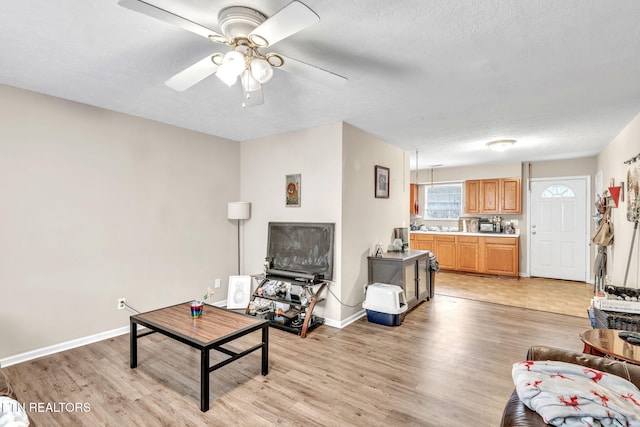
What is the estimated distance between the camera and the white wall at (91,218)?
8.79 ft

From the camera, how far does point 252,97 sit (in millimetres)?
1933

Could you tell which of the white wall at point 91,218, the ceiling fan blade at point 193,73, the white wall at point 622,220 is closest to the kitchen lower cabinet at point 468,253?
the white wall at point 622,220

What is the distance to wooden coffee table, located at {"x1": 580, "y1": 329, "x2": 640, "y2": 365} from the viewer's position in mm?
1740

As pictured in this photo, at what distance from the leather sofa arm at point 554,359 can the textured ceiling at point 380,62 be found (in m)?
1.76

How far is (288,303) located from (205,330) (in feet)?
4.28

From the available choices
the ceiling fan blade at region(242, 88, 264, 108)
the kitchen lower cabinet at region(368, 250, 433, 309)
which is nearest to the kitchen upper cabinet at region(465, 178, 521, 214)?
the kitchen lower cabinet at region(368, 250, 433, 309)

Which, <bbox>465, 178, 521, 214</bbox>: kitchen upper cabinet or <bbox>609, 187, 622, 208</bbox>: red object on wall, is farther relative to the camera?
<bbox>465, 178, 521, 214</bbox>: kitchen upper cabinet

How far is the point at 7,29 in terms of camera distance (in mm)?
A: 1822

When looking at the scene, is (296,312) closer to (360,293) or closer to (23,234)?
(360,293)

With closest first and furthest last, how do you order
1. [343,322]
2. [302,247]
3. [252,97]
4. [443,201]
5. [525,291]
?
[252,97], [343,322], [302,247], [525,291], [443,201]

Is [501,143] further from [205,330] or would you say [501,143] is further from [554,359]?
[205,330]

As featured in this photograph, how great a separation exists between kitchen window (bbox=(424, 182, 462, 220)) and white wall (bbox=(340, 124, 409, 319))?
312cm

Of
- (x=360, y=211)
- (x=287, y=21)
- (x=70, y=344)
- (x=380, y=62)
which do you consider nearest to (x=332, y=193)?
(x=360, y=211)

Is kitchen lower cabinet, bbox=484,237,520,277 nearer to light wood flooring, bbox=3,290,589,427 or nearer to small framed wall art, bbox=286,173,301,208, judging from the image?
light wood flooring, bbox=3,290,589,427
